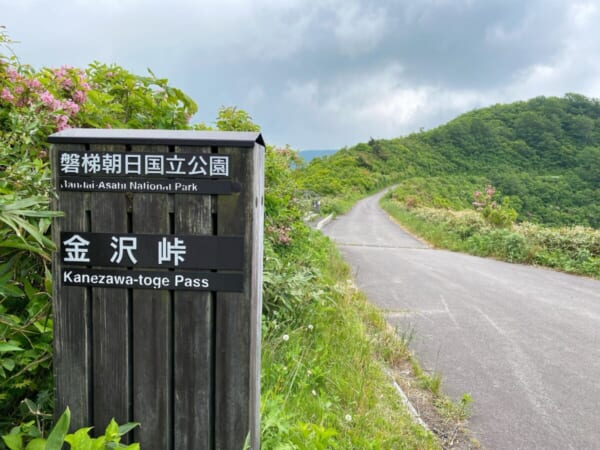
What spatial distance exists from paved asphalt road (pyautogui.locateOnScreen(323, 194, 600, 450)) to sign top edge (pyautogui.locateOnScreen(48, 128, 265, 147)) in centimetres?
283

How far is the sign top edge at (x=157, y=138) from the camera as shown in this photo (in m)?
1.69

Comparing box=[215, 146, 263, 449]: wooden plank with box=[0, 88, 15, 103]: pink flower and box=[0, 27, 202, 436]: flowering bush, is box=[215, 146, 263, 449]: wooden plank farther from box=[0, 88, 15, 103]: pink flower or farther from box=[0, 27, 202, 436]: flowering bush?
box=[0, 88, 15, 103]: pink flower

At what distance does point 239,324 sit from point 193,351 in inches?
8.7

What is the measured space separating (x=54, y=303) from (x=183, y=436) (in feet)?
2.50

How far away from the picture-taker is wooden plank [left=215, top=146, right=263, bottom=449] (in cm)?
172

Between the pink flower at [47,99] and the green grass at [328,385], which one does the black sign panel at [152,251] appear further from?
the pink flower at [47,99]

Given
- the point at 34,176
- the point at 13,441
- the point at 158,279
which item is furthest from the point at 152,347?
the point at 34,176

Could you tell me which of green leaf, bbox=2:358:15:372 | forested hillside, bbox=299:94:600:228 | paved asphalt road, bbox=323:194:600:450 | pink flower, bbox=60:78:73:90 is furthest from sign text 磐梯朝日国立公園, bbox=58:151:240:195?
forested hillside, bbox=299:94:600:228

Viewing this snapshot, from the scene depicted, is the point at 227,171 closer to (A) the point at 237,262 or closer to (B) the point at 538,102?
(A) the point at 237,262

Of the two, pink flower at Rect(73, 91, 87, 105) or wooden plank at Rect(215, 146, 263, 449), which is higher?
pink flower at Rect(73, 91, 87, 105)

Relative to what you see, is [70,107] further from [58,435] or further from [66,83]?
[58,435]

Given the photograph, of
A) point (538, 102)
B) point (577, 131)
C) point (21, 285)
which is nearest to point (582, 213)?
point (577, 131)

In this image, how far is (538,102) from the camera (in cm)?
8506

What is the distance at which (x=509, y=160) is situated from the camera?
72.4 metres
